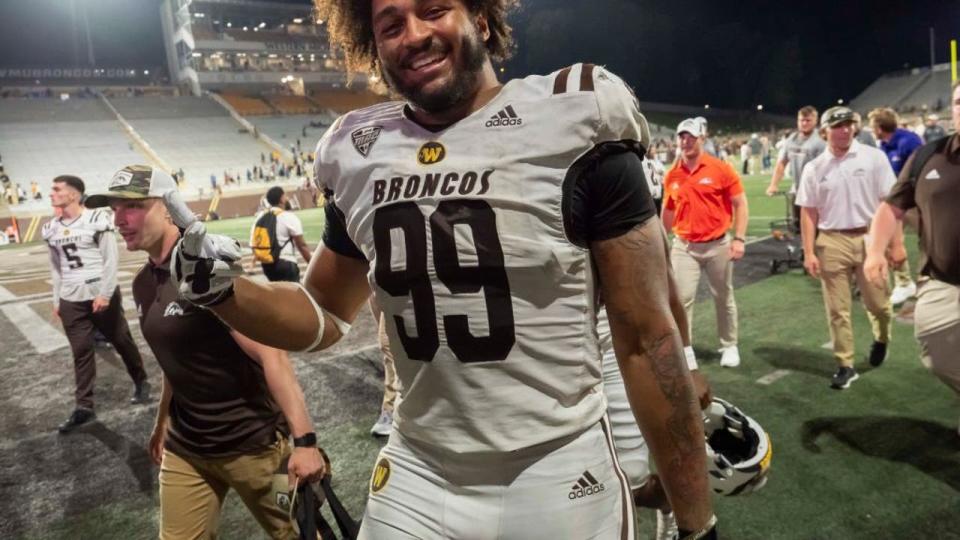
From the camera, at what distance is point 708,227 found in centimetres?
592

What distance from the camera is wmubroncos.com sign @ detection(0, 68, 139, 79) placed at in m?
52.7

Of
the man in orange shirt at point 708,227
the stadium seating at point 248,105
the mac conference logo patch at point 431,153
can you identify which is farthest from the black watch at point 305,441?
the stadium seating at point 248,105

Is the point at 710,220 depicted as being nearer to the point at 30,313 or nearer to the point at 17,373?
the point at 17,373

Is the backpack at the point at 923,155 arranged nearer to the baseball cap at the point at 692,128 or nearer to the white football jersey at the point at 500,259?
the baseball cap at the point at 692,128

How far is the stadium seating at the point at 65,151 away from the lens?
116 ft

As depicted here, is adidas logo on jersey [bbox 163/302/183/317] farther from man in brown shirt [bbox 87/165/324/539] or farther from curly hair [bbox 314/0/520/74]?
curly hair [bbox 314/0/520/74]

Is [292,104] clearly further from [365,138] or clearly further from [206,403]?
[365,138]

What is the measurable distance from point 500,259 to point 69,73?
66.6 metres

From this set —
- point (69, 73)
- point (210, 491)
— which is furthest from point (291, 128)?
point (210, 491)

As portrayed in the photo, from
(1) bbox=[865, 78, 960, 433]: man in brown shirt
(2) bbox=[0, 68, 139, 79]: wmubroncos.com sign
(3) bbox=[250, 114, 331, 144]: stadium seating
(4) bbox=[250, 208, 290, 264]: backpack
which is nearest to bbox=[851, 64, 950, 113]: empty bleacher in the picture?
(3) bbox=[250, 114, 331, 144]: stadium seating

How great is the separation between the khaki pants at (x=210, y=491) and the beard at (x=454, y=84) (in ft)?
6.68

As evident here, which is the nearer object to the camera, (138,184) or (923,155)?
(138,184)

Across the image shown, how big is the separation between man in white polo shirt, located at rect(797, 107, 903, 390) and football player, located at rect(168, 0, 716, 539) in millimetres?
4599

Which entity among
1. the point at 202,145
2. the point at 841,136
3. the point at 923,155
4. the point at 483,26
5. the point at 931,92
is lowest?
the point at 923,155
